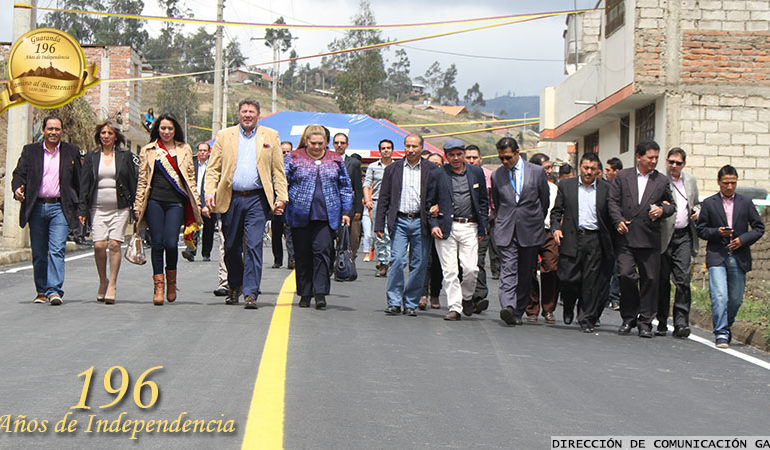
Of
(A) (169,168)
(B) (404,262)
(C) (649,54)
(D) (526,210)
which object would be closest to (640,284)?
(D) (526,210)

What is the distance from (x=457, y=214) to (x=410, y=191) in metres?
0.55

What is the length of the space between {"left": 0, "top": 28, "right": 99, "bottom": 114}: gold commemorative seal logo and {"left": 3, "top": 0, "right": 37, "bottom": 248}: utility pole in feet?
0.55

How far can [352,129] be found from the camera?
89.6 feet

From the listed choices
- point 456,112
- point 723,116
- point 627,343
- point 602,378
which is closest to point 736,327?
point 627,343

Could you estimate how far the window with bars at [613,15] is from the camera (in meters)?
24.2

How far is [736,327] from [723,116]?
1262 cm

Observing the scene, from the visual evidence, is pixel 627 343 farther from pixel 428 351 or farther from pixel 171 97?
pixel 171 97

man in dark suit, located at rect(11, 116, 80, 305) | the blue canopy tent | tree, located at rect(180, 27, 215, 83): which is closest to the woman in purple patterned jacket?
man in dark suit, located at rect(11, 116, 80, 305)

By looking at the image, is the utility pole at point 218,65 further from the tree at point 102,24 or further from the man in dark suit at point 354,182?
the tree at point 102,24

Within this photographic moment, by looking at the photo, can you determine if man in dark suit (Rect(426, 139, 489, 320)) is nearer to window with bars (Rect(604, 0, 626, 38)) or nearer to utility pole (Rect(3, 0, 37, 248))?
utility pole (Rect(3, 0, 37, 248))

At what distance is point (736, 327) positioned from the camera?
10.9 m

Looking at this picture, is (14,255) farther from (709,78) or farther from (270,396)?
(709,78)

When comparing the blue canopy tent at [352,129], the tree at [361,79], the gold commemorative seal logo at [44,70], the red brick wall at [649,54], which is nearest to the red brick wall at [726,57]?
the red brick wall at [649,54]

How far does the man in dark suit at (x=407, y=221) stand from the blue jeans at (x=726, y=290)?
290 centimetres
